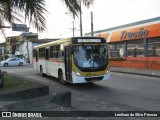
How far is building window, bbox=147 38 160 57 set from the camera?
27.1 meters

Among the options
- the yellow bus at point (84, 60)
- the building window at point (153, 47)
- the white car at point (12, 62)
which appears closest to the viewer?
the yellow bus at point (84, 60)

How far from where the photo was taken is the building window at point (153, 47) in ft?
89.0

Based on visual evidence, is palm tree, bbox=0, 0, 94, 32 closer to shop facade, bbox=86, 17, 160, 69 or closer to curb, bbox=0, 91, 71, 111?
curb, bbox=0, 91, 71, 111

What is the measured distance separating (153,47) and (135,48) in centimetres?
322

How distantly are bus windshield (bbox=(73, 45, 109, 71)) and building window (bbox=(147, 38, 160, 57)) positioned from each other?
50.1 feet

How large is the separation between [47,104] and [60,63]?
8.24 meters

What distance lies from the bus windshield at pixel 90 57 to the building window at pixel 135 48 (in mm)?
17170

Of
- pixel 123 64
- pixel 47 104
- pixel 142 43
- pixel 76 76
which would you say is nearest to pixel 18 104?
pixel 47 104

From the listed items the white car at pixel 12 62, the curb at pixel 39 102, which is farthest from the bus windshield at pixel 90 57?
the white car at pixel 12 62

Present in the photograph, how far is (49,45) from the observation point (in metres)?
17.6

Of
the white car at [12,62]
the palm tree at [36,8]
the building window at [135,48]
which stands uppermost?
the palm tree at [36,8]

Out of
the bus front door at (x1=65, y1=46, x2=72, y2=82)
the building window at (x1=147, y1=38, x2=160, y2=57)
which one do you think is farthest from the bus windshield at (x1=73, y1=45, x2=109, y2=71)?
the building window at (x1=147, y1=38, x2=160, y2=57)

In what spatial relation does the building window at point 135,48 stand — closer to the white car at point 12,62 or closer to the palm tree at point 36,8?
the white car at point 12,62

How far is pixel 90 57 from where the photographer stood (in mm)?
13156
